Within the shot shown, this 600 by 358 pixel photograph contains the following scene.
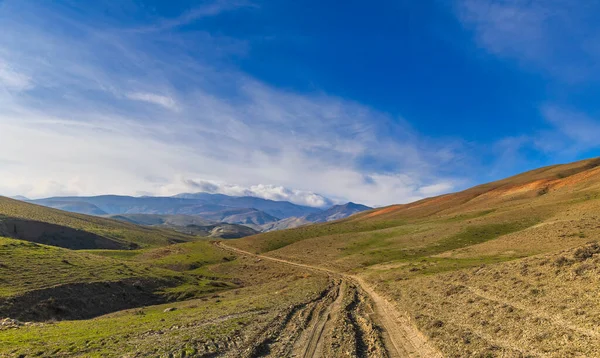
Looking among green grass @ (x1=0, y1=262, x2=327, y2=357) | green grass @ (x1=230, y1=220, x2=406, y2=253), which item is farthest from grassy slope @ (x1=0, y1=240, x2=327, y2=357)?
green grass @ (x1=230, y1=220, x2=406, y2=253)

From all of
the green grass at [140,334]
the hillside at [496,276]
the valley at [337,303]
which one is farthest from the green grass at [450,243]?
the green grass at [140,334]

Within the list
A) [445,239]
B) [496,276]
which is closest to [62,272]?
[496,276]

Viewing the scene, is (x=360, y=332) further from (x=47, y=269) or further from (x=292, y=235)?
(x=292, y=235)

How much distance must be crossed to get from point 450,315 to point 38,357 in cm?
2679

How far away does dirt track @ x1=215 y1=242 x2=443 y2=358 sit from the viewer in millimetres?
18750

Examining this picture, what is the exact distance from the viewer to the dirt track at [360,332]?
61.5ft

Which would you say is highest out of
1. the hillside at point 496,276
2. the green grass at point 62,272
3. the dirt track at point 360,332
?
the hillside at point 496,276

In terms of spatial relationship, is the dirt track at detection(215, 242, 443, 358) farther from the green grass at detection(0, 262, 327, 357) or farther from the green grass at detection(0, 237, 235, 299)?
the green grass at detection(0, 237, 235, 299)

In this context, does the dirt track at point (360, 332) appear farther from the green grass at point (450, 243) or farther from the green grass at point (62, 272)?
the green grass at point (450, 243)

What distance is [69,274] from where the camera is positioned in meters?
42.2

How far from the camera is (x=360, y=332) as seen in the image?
22.7m

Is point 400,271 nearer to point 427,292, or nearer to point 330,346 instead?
point 427,292

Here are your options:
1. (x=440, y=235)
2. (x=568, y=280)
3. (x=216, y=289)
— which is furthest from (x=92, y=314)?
(x=440, y=235)

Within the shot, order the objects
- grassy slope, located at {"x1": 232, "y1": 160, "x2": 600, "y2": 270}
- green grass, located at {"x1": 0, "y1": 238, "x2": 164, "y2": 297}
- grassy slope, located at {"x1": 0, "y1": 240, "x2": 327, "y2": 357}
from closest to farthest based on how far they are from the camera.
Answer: grassy slope, located at {"x1": 0, "y1": 240, "x2": 327, "y2": 357} → green grass, located at {"x1": 0, "y1": 238, "x2": 164, "y2": 297} → grassy slope, located at {"x1": 232, "y1": 160, "x2": 600, "y2": 270}
